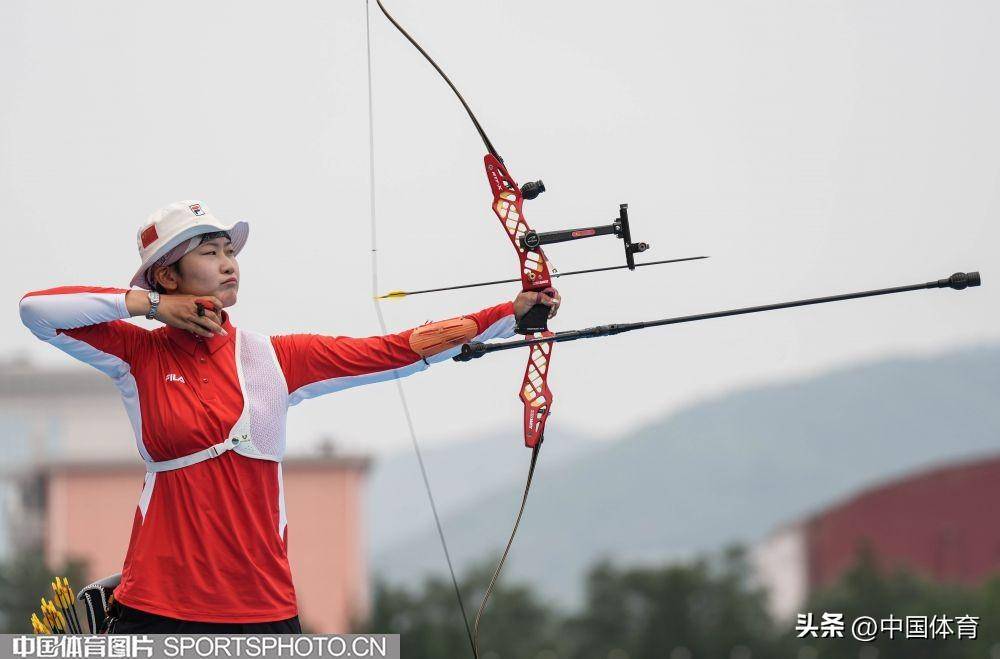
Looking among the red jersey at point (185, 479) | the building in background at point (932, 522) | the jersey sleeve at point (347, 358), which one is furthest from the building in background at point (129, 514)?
the red jersey at point (185, 479)

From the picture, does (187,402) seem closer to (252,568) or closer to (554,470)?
(252,568)

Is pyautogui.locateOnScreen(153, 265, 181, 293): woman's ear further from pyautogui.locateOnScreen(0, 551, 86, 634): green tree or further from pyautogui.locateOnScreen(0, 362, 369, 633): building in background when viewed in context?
pyautogui.locateOnScreen(0, 362, 369, 633): building in background

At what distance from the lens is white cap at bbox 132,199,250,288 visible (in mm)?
3592

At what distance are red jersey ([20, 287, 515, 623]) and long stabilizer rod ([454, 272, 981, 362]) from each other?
1.82 feet

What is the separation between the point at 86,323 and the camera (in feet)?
11.5

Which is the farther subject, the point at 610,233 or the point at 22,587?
the point at 22,587

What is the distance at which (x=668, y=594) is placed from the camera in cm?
2781

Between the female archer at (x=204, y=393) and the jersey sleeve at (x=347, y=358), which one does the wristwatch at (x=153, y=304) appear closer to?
the female archer at (x=204, y=393)

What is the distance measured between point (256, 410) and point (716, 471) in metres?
172

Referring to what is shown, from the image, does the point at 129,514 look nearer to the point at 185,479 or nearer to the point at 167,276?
the point at 167,276

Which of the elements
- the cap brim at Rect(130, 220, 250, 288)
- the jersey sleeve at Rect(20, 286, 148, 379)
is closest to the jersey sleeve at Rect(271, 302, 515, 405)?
the cap brim at Rect(130, 220, 250, 288)

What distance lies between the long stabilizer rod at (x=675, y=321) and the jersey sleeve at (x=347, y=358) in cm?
10

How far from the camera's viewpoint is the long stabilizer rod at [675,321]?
11.1 ft

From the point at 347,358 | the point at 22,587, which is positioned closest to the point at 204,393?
the point at 347,358
